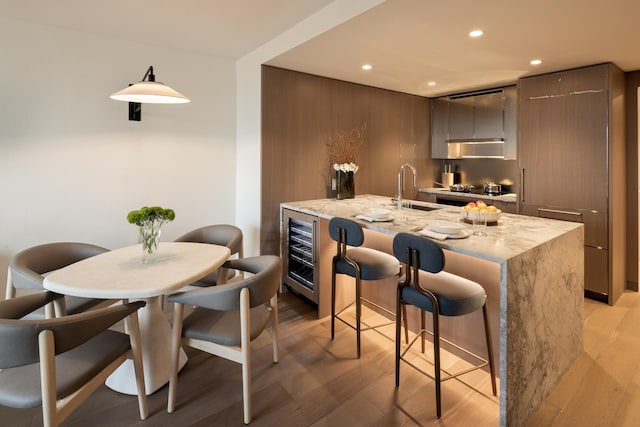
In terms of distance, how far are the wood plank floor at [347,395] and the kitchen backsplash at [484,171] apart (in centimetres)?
250

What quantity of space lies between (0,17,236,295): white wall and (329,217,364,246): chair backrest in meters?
1.78

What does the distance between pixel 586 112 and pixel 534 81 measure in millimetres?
621

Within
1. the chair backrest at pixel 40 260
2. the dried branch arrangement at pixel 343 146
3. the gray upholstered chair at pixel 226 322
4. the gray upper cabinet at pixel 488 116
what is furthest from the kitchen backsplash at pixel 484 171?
the chair backrest at pixel 40 260

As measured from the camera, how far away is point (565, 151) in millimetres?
3475

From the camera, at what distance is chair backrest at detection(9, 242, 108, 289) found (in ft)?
6.63

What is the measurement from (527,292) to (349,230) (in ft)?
3.53

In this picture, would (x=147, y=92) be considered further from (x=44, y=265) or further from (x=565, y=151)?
(x=565, y=151)

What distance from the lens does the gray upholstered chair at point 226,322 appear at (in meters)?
1.78

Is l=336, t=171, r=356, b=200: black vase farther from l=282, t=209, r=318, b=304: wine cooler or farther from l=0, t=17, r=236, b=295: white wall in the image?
l=0, t=17, r=236, b=295: white wall

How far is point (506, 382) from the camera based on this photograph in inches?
65.1

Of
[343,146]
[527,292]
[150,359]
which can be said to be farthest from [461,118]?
[150,359]

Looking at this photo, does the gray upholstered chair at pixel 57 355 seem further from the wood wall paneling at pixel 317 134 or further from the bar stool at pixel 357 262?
the wood wall paneling at pixel 317 134

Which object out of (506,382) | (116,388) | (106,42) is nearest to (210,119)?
(106,42)

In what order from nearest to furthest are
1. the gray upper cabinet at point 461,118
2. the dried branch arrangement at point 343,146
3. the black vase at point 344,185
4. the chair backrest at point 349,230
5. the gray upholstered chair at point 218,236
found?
the chair backrest at point 349,230
the gray upholstered chair at point 218,236
the black vase at point 344,185
the dried branch arrangement at point 343,146
the gray upper cabinet at point 461,118
